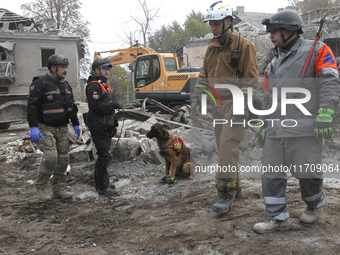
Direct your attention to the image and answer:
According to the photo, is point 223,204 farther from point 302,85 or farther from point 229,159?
point 302,85

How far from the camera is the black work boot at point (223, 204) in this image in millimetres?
3211

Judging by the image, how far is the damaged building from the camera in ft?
73.3

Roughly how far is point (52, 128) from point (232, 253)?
314 centimetres

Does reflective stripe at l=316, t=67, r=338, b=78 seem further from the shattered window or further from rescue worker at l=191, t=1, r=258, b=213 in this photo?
the shattered window

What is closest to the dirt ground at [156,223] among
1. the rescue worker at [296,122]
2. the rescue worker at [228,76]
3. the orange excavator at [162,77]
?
the rescue worker at [296,122]

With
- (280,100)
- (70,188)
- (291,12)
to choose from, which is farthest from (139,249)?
(70,188)

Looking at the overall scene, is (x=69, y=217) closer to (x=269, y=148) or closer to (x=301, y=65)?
(x=269, y=148)

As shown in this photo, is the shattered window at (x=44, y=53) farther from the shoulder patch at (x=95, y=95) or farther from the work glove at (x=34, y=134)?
the work glove at (x=34, y=134)

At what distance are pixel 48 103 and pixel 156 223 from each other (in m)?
2.39

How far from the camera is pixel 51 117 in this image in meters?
4.25

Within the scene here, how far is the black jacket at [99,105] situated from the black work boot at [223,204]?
2172mm

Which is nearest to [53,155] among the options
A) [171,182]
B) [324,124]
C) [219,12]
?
[171,182]

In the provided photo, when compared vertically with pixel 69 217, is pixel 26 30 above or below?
above

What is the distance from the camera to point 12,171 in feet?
22.2
